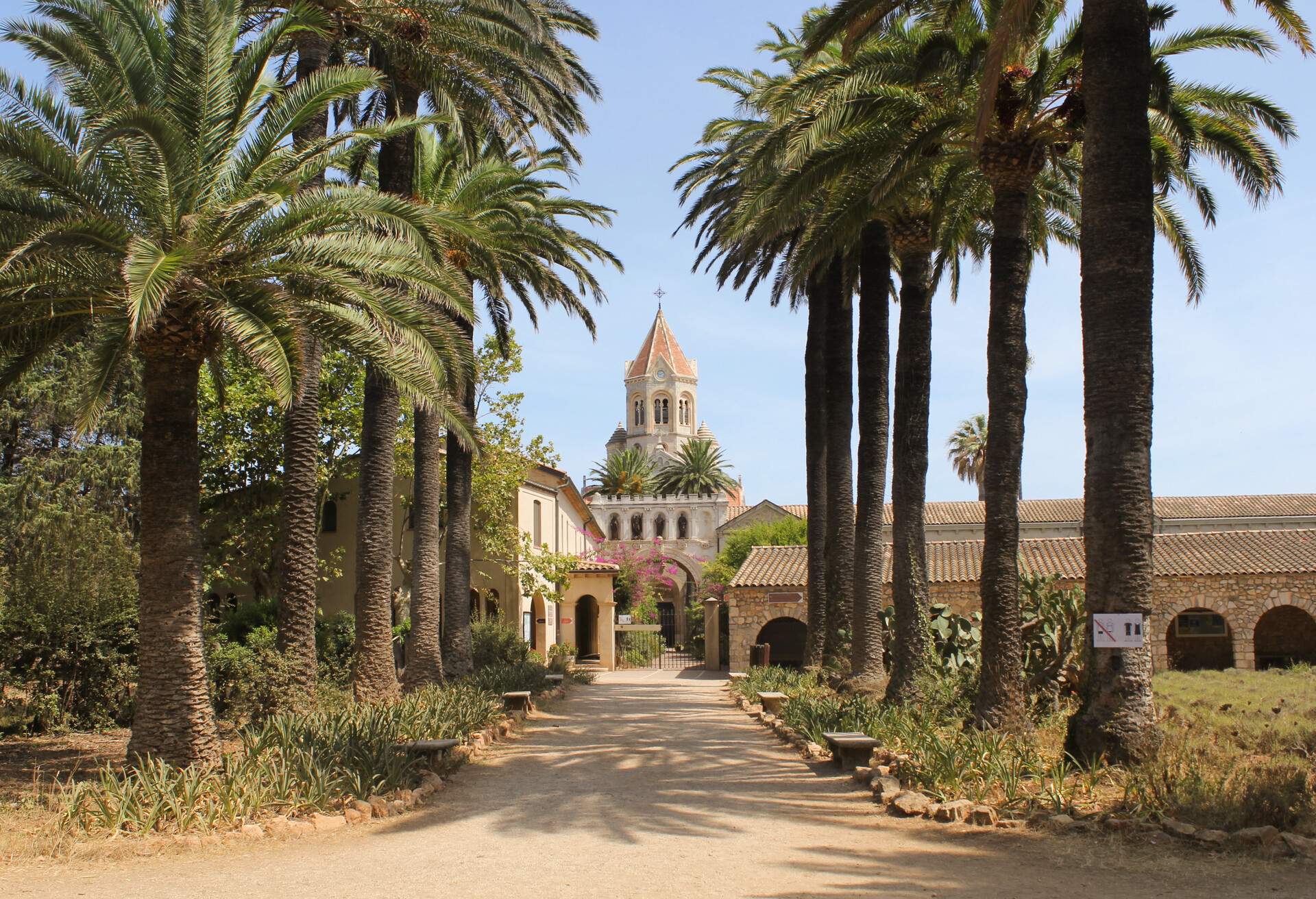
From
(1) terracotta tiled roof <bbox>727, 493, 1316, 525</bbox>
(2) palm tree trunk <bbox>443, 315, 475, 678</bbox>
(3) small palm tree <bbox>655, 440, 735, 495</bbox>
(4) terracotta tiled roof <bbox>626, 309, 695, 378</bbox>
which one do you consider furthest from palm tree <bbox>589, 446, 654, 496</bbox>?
(2) palm tree trunk <bbox>443, 315, 475, 678</bbox>

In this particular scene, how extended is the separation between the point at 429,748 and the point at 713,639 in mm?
25624

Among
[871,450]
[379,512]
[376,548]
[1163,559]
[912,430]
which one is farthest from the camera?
[1163,559]

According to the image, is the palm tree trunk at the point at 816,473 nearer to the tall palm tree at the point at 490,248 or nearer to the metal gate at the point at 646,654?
the tall palm tree at the point at 490,248

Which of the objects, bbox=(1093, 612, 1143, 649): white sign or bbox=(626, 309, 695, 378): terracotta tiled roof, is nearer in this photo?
bbox=(1093, 612, 1143, 649): white sign

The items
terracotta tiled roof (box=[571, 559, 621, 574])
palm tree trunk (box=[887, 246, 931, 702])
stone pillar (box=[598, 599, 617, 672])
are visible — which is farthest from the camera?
stone pillar (box=[598, 599, 617, 672])

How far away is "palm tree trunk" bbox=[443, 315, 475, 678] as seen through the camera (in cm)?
2109

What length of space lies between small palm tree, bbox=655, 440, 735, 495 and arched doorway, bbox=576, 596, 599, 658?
35311 millimetres

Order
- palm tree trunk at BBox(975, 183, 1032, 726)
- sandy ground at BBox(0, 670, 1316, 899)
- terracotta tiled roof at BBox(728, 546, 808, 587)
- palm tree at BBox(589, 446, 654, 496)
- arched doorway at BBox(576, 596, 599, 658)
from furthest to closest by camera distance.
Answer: palm tree at BBox(589, 446, 654, 496)
arched doorway at BBox(576, 596, 599, 658)
terracotta tiled roof at BBox(728, 546, 808, 587)
palm tree trunk at BBox(975, 183, 1032, 726)
sandy ground at BBox(0, 670, 1316, 899)

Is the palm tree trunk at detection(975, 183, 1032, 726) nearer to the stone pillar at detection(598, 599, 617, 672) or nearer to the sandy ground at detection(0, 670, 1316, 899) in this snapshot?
the sandy ground at detection(0, 670, 1316, 899)

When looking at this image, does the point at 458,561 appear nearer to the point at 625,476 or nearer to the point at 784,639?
the point at 784,639

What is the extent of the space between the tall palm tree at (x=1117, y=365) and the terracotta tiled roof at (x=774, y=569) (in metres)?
21.0

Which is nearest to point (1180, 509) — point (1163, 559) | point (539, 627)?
point (1163, 559)

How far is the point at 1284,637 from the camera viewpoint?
32.2m

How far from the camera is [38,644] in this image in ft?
48.7
